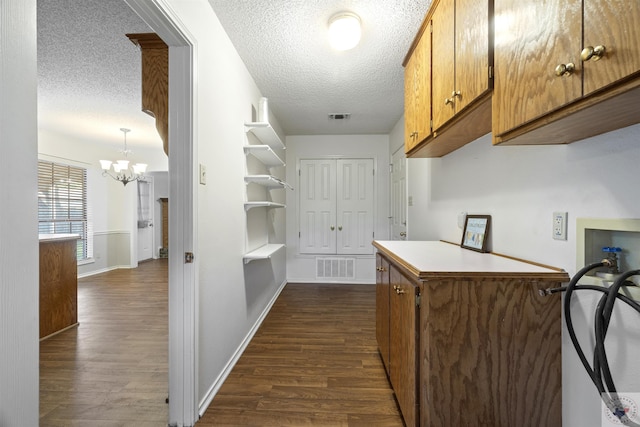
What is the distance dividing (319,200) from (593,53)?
12.5 feet

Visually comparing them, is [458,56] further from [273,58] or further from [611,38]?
[273,58]

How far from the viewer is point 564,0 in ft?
2.32

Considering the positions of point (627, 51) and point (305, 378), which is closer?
point (627, 51)

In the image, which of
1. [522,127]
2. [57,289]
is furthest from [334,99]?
[57,289]

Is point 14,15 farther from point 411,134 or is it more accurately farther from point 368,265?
point 368,265

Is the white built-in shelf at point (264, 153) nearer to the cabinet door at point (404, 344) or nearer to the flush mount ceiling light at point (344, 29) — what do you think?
the flush mount ceiling light at point (344, 29)

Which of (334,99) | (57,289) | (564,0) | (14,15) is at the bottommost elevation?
(57,289)

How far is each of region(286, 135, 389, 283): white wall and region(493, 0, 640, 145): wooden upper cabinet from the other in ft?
10.8

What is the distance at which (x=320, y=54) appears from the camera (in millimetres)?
2182

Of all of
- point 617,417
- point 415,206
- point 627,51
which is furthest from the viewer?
point 415,206

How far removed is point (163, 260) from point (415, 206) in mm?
6325

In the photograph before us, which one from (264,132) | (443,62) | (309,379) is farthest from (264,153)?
(309,379)

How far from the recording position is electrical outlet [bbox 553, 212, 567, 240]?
1.05 m

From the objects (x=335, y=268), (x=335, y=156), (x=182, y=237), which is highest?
(x=335, y=156)
